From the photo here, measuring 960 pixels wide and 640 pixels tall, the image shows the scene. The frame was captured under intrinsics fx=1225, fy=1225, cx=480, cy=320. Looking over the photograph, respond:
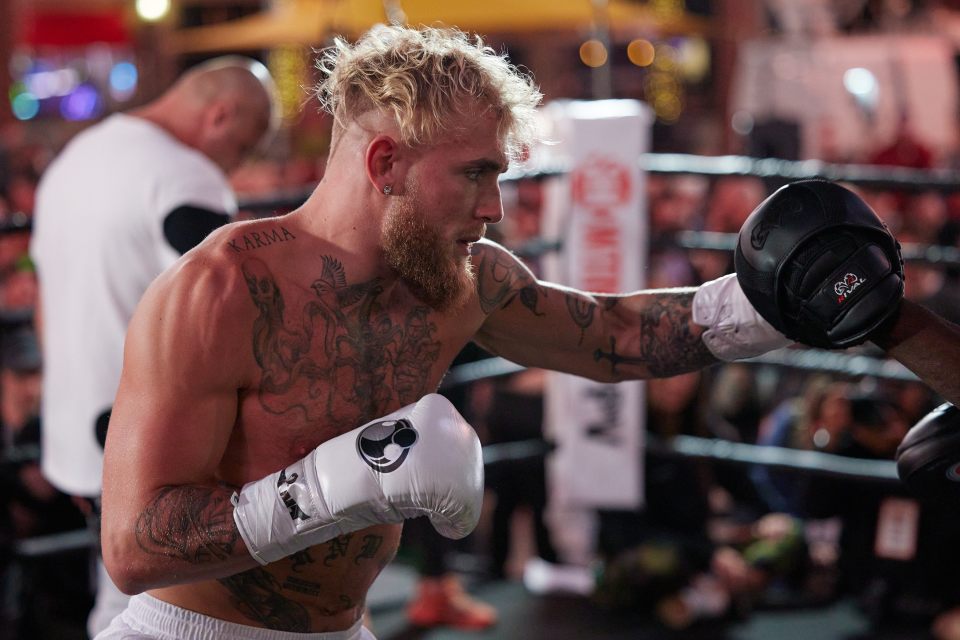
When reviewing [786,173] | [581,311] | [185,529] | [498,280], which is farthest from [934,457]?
[786,173]

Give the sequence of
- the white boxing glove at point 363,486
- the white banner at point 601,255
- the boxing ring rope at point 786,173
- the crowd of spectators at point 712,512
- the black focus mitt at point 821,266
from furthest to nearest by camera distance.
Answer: the white banner at point 601,255 < the boxing ring rope at point 786,173 < the crowd of spectators at point 712,512 < the black focus mitt at point 821,266 < the white boxing glove at point 363,486

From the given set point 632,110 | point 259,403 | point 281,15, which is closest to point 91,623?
point 259,403

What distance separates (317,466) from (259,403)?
19 cm

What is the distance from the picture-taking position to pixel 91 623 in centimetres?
262

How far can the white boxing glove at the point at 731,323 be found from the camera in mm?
1945

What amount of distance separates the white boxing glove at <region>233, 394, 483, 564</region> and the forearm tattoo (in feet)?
Result: 1.86

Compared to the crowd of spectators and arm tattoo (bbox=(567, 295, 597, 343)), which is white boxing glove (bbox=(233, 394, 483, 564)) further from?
the crowd of spectators

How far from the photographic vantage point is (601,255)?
3.64 metres

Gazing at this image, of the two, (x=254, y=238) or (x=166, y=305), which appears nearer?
(x=166, y=305)

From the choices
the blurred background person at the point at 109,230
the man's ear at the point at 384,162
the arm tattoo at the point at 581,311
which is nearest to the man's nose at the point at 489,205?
the man's ear at the point at 384,162

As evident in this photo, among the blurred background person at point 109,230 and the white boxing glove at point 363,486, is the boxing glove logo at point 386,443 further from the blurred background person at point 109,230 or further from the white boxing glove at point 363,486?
the blurred background person at point 109,230

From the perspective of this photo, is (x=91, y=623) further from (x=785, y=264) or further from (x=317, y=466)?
(x=785, y=264)

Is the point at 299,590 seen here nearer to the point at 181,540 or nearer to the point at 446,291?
the point at 181,540

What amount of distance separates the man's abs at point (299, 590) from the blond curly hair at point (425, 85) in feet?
1.97
